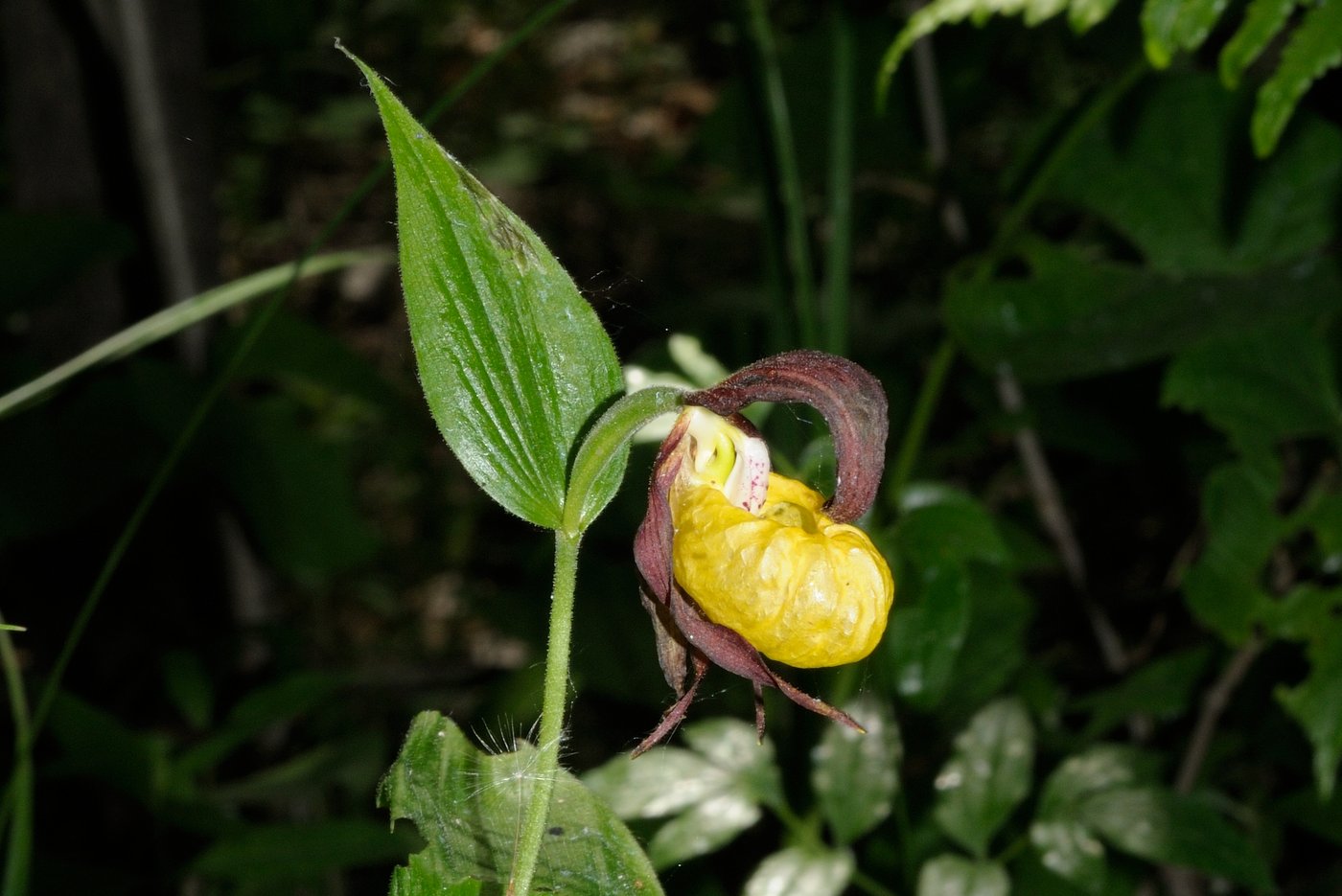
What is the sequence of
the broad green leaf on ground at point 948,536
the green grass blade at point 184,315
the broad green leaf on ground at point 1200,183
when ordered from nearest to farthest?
the green grass blade at point 184,315
the broad green leaf on ground at point 948,536
the broad green leaf on ground at point 1200,183

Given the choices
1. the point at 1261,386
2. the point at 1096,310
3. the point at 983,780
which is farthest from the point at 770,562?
the point at 1261,386

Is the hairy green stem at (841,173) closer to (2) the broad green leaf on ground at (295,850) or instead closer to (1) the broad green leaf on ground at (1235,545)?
(1) the broad green leaf on ground at (1235,545)

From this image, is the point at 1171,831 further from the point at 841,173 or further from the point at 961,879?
the point at 841,173

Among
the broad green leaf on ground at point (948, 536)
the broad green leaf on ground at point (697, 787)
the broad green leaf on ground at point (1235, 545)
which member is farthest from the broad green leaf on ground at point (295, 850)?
the broad green leaf on ground at point (1235, 545)

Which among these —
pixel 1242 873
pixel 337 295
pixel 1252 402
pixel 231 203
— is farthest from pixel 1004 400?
pixel 231 203

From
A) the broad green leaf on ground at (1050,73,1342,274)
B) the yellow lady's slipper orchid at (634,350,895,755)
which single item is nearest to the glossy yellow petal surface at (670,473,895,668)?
the yellow lady's slipper orchid at (634,350,895,755)

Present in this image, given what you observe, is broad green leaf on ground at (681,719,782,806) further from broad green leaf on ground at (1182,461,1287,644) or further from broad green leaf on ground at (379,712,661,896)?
broad green leaf on ground at (1182,461,1287,644)

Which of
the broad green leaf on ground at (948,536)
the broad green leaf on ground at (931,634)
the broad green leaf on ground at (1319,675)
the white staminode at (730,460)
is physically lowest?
the broad green leaf on ground at (1319,675)
